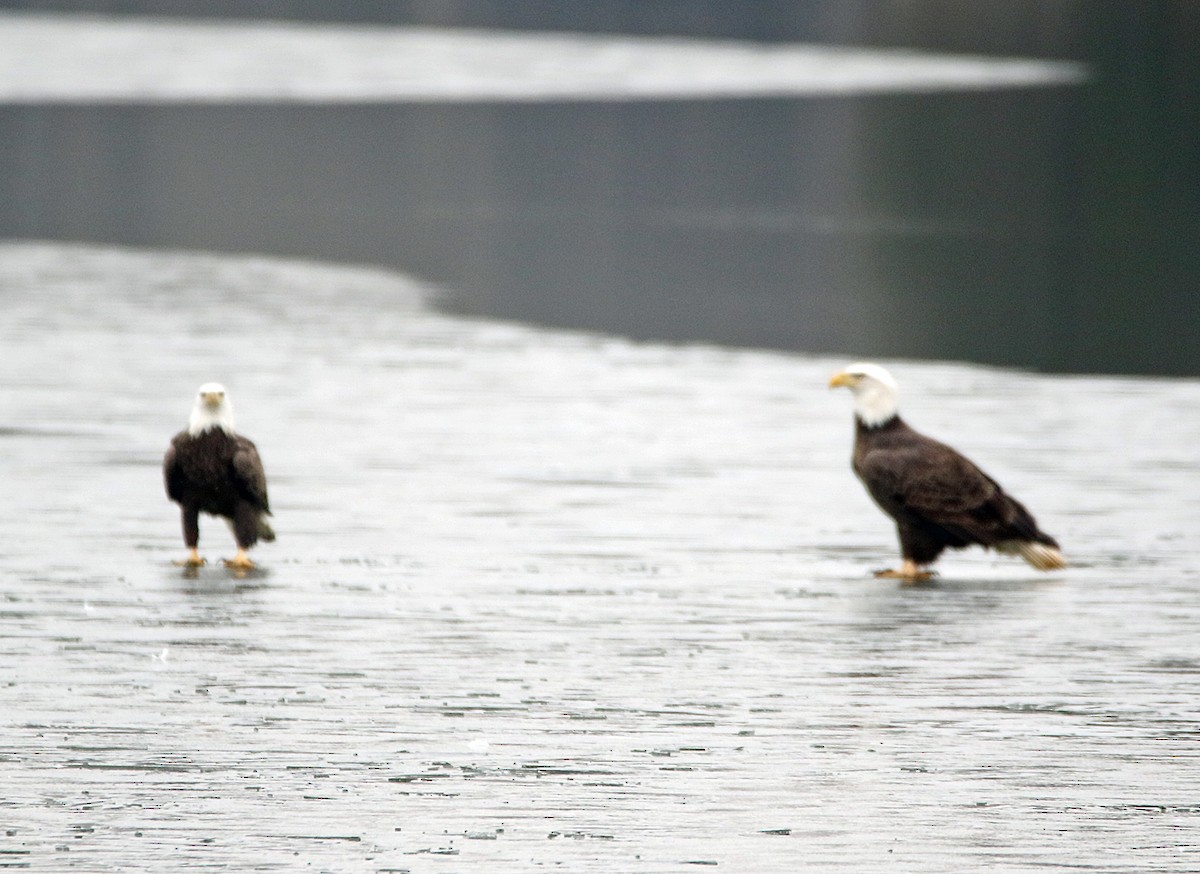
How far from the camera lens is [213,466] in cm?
1012

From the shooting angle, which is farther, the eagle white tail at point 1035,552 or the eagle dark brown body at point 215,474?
the eagle white tail at point 1035,552

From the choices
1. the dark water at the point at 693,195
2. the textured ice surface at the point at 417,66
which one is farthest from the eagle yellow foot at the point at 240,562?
the textured ice surface at the point at 417,66

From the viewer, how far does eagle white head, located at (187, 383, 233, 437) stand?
10.1 metres

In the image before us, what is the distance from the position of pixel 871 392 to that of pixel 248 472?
2.62 metres

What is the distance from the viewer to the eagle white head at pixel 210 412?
10.1 meters

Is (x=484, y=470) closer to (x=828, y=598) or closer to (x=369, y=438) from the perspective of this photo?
(x=369, y=438)

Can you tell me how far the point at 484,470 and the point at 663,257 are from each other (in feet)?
38.6

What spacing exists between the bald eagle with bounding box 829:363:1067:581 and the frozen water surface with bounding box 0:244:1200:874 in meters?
0.23

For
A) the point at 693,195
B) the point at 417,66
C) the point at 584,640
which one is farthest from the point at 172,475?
the point at 417,66

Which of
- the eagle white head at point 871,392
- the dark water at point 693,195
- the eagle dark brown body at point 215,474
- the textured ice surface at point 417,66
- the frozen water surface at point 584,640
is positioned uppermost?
the textured ice surface at point 417,66

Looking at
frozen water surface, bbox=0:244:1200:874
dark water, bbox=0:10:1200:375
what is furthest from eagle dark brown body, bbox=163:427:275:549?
dark water, bbox=0:10:1200:375

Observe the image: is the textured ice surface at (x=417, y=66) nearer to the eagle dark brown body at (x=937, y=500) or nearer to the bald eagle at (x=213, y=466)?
the bald eagle at (x=213, y=466)

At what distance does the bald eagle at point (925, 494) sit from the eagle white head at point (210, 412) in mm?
2487

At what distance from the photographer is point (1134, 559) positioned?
1100cm
